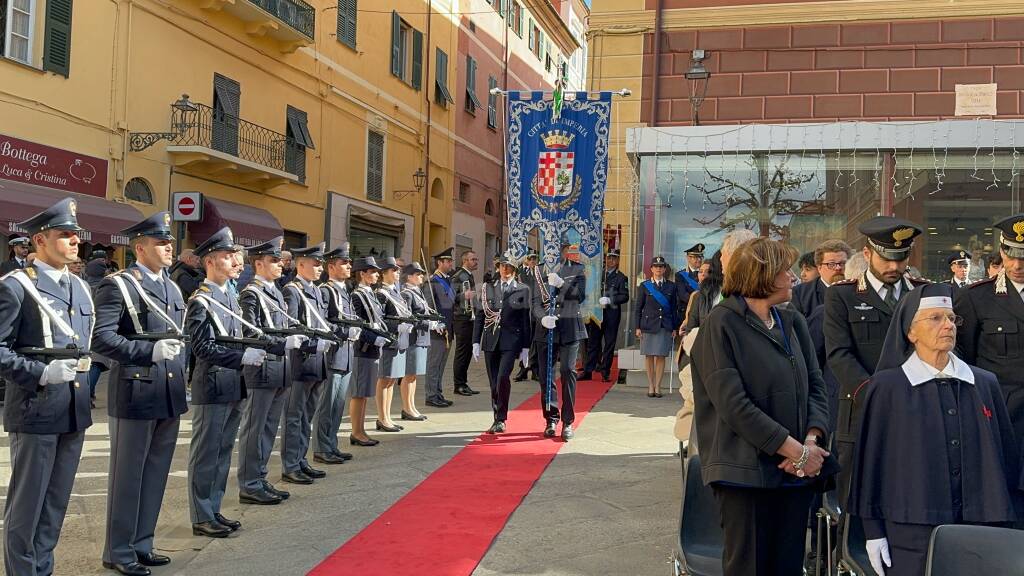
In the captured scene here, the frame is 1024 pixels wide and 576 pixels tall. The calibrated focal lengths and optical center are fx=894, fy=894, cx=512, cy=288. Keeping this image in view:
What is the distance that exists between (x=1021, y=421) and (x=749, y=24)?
1234cm

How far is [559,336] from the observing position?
8820mm

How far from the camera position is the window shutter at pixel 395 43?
2370cm

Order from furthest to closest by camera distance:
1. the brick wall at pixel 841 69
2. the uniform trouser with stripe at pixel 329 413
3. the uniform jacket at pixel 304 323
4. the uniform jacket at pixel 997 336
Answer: the brick wall at pixel 841 69 → the uniform trouser with stripe at pixel 329 413 → the uniform jacket at pixel 304 323 → the uniform jacket at pixel 997 336

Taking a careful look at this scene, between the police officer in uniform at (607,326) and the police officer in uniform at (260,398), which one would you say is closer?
the police officer in uniform at (260,398)

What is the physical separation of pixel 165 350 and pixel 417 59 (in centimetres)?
2162

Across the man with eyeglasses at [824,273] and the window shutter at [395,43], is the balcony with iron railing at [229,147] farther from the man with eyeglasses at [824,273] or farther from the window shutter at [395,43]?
the man with eyeglasses at [824,273]

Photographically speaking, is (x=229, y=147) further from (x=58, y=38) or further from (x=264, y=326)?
(x=264, y=326)

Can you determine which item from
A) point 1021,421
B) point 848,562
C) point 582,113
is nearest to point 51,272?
point 848,562

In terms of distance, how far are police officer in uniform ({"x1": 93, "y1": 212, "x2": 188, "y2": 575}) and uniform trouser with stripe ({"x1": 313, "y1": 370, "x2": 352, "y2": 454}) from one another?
2.49 meters

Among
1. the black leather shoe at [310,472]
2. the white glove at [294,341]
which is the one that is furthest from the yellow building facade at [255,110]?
the white glove at [294,341]

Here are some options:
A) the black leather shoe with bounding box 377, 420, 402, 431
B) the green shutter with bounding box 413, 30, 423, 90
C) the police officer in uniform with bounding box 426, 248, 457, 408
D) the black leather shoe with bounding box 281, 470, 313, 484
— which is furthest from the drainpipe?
the green shutter with bounding box 413, 30, 423, 90

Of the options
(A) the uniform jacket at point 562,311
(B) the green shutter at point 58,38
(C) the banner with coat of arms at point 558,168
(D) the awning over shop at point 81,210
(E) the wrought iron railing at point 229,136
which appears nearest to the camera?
(A) the uniform jacket at point 562,311

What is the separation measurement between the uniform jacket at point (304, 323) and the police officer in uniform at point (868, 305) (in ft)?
12.4

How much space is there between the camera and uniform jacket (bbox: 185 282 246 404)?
532 centimetres
